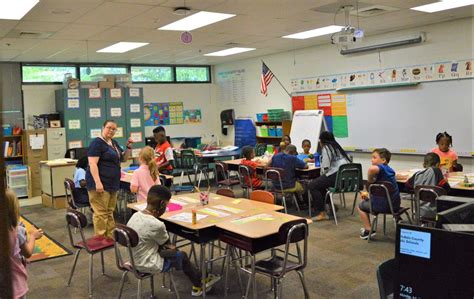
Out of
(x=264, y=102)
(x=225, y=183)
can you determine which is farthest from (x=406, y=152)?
(x=264, y=102)

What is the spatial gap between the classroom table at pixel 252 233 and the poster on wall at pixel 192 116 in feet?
27.7

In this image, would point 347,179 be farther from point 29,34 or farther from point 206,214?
point 29,34

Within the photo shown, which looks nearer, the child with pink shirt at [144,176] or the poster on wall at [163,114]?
the child with pink shirt at [144,176]

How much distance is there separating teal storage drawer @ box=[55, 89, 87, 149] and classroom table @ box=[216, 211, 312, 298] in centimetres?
699

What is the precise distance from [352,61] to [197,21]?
363cm

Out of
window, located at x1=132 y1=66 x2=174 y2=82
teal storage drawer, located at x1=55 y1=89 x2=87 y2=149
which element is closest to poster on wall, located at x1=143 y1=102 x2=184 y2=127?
window, located at x1=132 y1=66 x2=174 y2=82

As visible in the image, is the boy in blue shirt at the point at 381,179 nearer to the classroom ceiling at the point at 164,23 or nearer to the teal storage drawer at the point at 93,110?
the classroom ceiling at the point at 164,23

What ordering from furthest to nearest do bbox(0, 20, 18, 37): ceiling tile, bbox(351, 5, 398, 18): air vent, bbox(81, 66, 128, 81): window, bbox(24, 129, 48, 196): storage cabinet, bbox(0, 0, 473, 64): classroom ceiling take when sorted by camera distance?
1. bbox(81, 66, 128, 81): window
2. bbox(24, 129, 48, 196): storage cabinet
3. bbox(351, 5, 398, 18): air vent
4. bbox(0, 20, 18, 37): ceiling tile
5. bbox(0, 0, 473, 64): classroom ceiling

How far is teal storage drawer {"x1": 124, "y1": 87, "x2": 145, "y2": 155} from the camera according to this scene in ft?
34.2

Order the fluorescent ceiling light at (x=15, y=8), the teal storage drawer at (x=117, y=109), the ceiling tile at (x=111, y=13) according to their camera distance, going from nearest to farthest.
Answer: the fluorescent ceiling light at (x=15, y=8) < the ceiling tile at (x=111, y=13) < the teal storage drawer at (x=117, y=109)

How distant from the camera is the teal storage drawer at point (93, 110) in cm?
984

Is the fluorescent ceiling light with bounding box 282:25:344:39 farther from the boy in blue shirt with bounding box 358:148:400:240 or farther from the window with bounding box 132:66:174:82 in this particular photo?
the window with bounding box 132:66:174:82

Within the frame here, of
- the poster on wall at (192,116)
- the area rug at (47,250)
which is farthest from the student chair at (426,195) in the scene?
the poster on wall at (192,116)

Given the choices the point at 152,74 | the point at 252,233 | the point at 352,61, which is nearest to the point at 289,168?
the point at 252,233
